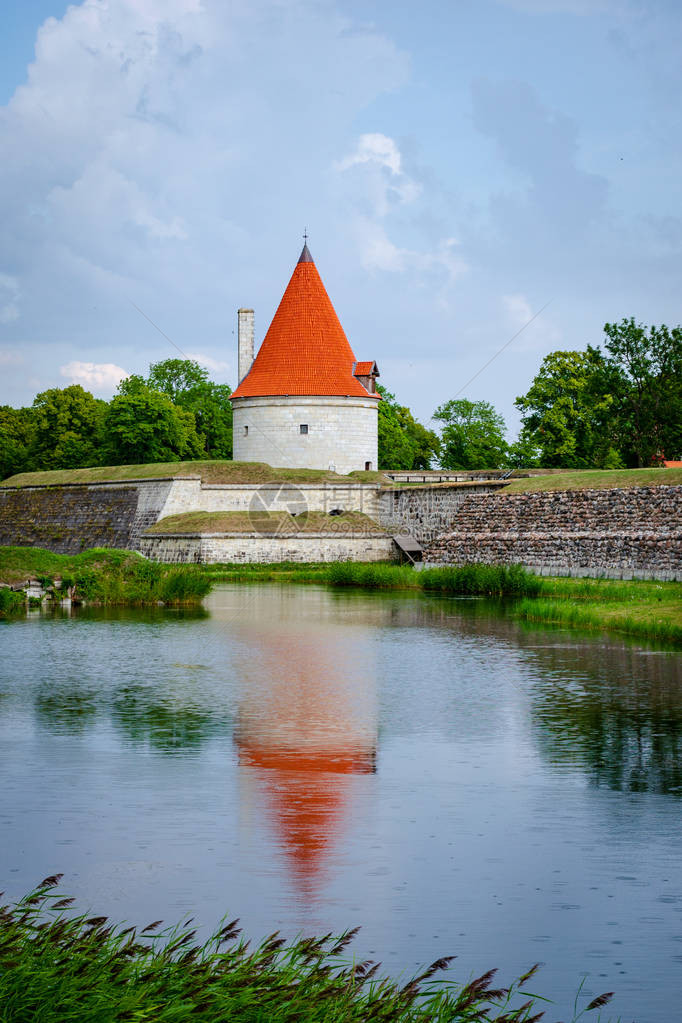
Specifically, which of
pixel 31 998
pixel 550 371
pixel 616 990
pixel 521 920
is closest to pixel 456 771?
pixel 521 920

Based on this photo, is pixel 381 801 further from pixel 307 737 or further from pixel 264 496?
pixel 264 496

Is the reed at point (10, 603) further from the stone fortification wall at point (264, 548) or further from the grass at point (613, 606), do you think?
the stone fortification wall at point (264, 548)

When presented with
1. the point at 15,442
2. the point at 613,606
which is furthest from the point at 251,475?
the point at 15,442

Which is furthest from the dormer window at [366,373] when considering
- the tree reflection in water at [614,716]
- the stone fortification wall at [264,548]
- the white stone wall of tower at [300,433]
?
the tree reflection in water at [614,716]

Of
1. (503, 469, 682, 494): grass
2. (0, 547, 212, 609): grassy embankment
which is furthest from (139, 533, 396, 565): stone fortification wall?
(0, 547, 212, 609): grassy embankment

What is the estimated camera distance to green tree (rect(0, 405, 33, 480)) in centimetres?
5997

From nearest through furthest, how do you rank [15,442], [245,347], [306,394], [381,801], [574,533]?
[381,801] < [574,533] < [306,394] < [245,347] < [15,442]

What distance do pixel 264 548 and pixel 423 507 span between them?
5624mm

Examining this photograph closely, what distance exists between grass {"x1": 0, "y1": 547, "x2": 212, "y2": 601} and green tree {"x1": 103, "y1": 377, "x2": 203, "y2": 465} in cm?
2627


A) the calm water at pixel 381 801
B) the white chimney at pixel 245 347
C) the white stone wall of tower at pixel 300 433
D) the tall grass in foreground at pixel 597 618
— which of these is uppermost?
the white chimney at pixel 245 347

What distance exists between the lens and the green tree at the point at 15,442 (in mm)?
59972

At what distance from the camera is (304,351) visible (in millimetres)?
44375

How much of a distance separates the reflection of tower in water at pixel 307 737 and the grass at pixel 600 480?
13.4 metres

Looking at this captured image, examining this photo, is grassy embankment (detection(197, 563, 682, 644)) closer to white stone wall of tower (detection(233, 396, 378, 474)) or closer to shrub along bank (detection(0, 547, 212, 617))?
shrub along bank (detection(0, 547, 212, 617))
